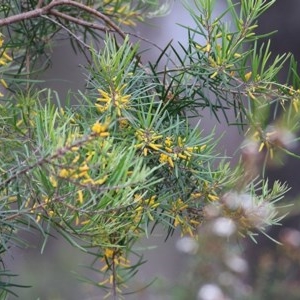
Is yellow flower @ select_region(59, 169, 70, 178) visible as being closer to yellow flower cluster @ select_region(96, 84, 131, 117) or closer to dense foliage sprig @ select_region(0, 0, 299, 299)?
dense foliage sprig @ select_region(0, 0, 299, 299)

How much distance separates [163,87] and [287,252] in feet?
6.00

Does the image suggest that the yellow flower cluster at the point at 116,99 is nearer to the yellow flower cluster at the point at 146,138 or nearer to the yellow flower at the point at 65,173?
the yellow flower cluster at the point at 146,138

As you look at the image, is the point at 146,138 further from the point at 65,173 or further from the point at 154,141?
the point at 65,173

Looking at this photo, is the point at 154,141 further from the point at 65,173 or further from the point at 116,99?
the point at 65,173

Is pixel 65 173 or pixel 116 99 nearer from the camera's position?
pixel 65 173

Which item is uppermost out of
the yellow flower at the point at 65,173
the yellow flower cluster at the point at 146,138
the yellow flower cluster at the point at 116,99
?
the yellow flower cluster at the point at 116,99

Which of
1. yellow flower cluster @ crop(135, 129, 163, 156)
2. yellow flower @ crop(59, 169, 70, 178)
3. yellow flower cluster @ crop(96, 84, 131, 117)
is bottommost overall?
yellow flower @ crop(59, 169, 70, 178)

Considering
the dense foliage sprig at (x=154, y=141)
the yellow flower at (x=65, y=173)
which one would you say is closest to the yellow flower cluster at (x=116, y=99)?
the dense foliage sprig at (x=154, y=141)

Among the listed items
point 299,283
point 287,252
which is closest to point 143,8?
point 287,252

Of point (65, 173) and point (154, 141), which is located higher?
point (154, 141)

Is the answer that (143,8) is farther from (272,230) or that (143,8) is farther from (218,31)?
(272,230)

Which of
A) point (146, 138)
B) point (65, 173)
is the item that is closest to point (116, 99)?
point (146, 138)

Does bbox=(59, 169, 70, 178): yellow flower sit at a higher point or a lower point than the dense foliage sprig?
lower

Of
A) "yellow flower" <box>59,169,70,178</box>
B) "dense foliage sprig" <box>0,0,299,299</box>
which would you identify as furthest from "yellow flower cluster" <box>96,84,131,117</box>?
"yellow flower" <box>59,169,70,178</box>
